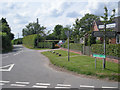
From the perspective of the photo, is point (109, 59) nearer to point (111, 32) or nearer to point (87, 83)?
point (111, 32)

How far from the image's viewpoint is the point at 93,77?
8.39 meters

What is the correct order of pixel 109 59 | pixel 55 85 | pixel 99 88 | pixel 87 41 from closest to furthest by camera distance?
1. pixel 99 88
2. pixel 55 85
3. pixel 109 59
4. pixel 87 41

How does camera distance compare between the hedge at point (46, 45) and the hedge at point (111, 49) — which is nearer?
the hedge at point (111, 49)

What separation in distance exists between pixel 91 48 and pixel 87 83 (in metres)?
11.7

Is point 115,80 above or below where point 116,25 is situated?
below

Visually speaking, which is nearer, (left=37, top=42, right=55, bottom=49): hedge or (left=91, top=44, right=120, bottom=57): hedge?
(left=91, top=44, right=120, bottom=57): hedge

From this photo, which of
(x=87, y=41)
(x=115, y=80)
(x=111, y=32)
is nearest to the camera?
(x=115, y=80)

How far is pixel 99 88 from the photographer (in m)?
6.42

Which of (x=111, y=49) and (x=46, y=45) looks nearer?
(x=111, y=49)

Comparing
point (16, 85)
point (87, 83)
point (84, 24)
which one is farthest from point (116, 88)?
point (84, 24)

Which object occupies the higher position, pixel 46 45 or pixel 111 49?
pixel 111 49

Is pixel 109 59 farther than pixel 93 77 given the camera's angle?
Yes

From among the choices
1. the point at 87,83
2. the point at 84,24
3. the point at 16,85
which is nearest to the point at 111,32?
the point at 87,83

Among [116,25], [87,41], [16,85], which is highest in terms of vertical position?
[116,25]
